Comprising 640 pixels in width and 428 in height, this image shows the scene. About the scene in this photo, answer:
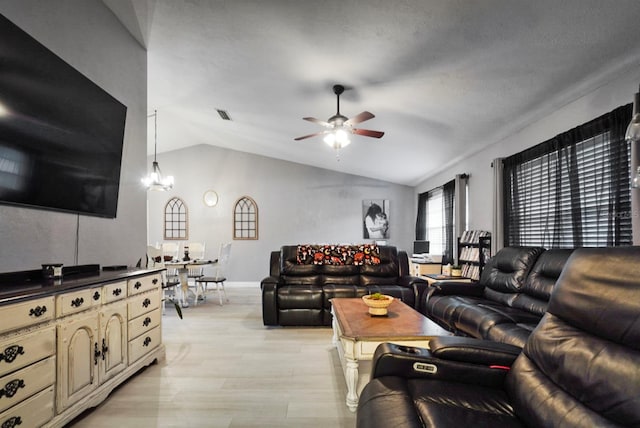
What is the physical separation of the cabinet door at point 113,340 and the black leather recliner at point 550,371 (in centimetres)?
188

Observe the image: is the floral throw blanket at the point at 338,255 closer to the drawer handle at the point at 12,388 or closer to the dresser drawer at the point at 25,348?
the dresser drawer at the point at 25,348

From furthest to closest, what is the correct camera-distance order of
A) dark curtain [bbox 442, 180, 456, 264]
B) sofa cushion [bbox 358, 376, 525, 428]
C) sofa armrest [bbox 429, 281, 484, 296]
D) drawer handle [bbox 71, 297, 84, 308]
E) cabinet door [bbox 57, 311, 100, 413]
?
dark curtain [bbox 442, 180, 456, 264], sofa armrest [bbox 429, 281, 484, 296], drawer handle [bbox 71, 297, 84, 308], cabinet door [bbox 57, 311, 100, 413], sofa cushion [bbox 358, 376, 525, 428]

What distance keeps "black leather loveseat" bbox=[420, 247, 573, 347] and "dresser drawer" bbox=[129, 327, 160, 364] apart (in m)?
2.75

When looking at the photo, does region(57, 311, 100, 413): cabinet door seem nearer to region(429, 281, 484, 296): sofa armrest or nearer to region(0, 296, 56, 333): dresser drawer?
region(0, 296, 56, 333): dresser drawer

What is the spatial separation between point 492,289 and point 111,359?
3.55 m

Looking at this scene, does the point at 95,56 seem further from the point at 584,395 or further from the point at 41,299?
the point at 584,395

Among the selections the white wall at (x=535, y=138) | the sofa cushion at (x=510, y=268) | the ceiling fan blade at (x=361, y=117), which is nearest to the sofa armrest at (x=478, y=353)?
the white wall at (x=535, y=138)

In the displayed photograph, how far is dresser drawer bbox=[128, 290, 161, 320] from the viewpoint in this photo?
258cm

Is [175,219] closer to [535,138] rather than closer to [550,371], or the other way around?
[535,138]

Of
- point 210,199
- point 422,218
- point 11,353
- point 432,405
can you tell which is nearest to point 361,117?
point 432,405

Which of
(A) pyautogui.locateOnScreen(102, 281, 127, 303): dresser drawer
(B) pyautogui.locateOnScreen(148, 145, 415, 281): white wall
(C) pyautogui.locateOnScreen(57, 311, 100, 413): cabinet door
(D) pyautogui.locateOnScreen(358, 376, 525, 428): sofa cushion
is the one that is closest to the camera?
(D) pyautogui.locateOnScreen(358, 376, 525, 428): sofa cushion

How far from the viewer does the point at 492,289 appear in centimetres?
348

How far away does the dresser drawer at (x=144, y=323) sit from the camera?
2584 mm

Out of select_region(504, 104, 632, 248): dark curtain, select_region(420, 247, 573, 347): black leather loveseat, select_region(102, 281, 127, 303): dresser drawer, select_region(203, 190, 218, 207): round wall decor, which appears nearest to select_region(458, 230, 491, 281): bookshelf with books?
→ select_region(504, 104, 632, 248): dark curtain
